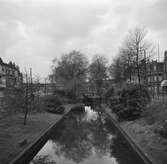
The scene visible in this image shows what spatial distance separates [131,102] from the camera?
71.6ft

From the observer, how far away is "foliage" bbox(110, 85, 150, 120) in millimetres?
21597

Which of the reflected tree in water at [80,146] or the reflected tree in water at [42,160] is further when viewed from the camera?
the reflected tree in water at [80,146]

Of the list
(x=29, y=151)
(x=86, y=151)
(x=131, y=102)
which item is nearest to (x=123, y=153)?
(x=86, y=151)

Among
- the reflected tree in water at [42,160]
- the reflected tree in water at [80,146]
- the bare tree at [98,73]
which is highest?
the bare tree at [98,73]

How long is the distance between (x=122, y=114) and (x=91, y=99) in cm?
4794

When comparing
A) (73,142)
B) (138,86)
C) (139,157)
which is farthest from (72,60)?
(139,157)

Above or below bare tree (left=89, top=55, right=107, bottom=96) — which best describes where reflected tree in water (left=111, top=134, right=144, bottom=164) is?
below

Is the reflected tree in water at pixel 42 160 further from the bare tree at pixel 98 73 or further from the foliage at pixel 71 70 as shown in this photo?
the bare tree at pixel 98 73

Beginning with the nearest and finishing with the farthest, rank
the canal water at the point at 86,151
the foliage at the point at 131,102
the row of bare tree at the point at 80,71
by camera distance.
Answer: the canal water at the point at 86,151
the foliage at the point at 131,102
the row of bare tree at the point at 80,71

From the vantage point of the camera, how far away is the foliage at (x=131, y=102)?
850 inches

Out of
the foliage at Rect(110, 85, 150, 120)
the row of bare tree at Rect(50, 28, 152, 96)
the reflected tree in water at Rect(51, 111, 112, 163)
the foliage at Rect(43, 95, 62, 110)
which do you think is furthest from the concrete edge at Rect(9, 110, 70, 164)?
the row of bare tree at Rect(50, 28, 152, 96)

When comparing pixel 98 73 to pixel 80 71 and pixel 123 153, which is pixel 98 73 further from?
pixel 123 153

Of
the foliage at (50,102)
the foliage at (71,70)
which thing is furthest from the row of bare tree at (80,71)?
the foliage at (50,102)

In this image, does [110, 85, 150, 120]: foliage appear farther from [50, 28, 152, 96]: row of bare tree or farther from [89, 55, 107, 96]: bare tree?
[89, 55, 107, 96]: bare tree
